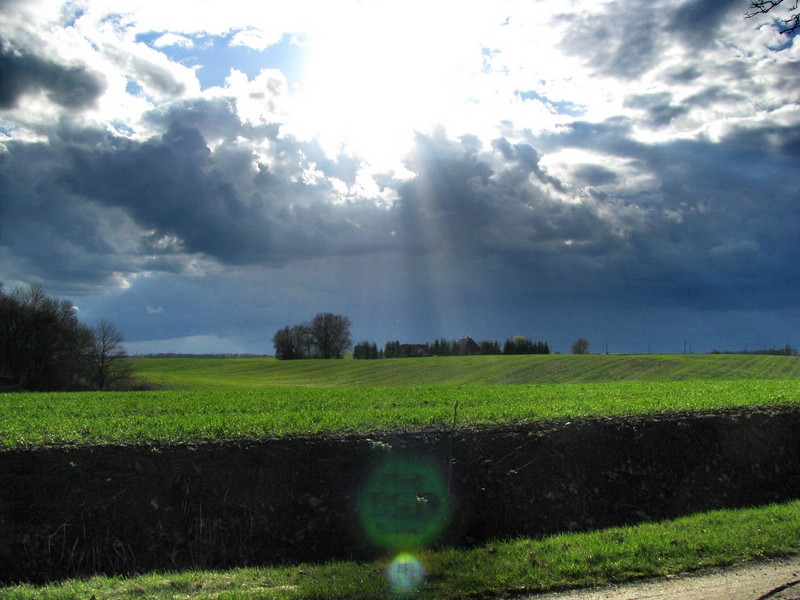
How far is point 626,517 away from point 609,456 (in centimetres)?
120

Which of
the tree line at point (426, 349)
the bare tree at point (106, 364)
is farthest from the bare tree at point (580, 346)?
the bare tree at point (106, 364)

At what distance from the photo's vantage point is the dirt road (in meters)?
6.46

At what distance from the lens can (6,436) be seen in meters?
10.8

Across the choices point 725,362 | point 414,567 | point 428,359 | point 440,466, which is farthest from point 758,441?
point 428,359

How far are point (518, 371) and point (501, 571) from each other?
201 feet

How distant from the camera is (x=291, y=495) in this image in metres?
Result: 9.89

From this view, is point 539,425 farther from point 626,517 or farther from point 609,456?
point 626,517

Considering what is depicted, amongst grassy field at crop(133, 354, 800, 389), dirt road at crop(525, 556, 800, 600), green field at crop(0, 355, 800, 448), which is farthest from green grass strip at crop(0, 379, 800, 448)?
grassy field at crop(133, 354, 800, 389)

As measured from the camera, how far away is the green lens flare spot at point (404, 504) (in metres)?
9.65

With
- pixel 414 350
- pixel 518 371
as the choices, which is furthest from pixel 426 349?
pixel 518 371

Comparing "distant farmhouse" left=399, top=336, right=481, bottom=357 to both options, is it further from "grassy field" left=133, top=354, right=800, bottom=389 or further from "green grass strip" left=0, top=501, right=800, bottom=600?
"green grass strip" left=0, top=501, right=800, bottom=600

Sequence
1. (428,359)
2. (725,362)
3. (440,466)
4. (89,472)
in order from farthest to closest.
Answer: (428,359)
(725,362)
(440,466)
(89,472)

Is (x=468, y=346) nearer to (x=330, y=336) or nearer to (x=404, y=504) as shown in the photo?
(x=330, y=336)

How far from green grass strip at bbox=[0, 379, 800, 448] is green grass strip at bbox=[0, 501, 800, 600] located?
10.4 ft
